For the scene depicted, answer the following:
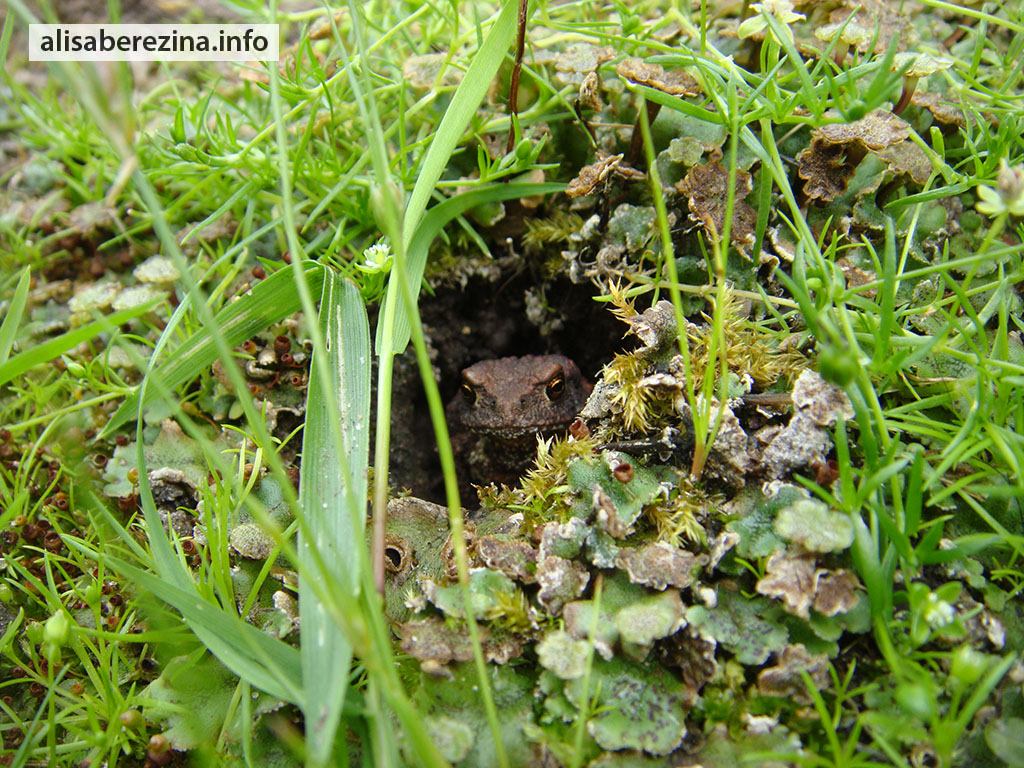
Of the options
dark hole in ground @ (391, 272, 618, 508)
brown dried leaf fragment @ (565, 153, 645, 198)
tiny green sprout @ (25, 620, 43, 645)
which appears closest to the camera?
tiny green sprout @ (25, 620, 43, 645)

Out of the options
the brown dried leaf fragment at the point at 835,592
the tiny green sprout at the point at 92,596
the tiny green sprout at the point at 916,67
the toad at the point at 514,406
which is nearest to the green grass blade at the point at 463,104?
the toad at the point at 514,406

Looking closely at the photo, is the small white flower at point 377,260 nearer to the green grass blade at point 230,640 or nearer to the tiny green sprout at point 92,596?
the green grass blade at point 230,640

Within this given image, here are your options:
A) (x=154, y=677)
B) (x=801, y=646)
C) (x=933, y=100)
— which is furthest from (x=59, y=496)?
(x=933, y=100)

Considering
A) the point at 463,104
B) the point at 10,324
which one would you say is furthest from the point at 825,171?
the point at 10,324

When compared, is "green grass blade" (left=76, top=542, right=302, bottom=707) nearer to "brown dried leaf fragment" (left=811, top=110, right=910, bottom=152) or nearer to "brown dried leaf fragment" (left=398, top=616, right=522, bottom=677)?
"brown dried leaf fragment" (left=398, top=616, right=522, bottom=677)

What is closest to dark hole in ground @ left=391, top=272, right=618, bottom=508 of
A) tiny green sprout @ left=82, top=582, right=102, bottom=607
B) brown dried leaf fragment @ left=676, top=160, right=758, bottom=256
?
brown dried leaf fragment @ left=676, top=160, right=758, bottom=256

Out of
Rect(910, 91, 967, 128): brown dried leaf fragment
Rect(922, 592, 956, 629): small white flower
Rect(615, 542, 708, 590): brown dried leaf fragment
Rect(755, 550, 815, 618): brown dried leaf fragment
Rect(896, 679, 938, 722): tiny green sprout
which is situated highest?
Rect(910, 91, 967, 128): brown dried leaf fragment
